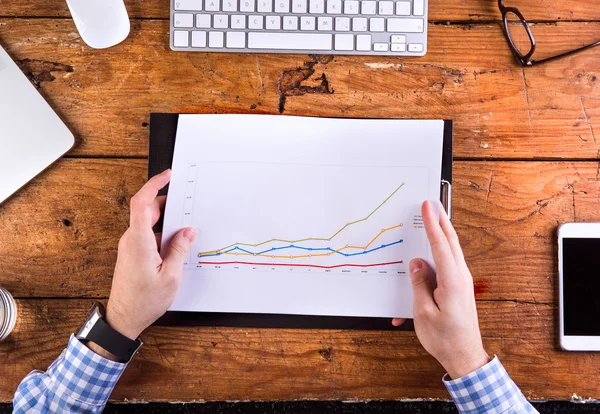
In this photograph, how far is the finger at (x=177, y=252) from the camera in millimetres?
685

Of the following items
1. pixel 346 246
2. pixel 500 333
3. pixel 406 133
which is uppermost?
pixel 406 133

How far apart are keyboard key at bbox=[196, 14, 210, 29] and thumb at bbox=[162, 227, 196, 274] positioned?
0.32m

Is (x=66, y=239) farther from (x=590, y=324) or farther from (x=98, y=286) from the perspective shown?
(x=590, y=324)

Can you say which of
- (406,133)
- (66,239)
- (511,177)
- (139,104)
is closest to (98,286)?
(66,239)

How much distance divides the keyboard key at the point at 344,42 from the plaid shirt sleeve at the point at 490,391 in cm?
52

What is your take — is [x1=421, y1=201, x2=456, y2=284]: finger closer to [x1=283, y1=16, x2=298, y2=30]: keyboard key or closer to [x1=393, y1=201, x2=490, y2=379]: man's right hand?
[x1=393, y1=201, x2=490, y2=379]: man's right hand

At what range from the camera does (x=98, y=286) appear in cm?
73

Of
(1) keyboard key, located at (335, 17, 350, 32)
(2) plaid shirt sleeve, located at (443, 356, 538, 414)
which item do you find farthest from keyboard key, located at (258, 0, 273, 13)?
(2) plaid shirt sleeve, located at (443, 356, 538, 414)

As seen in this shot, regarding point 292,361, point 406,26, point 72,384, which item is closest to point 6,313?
point 72,384

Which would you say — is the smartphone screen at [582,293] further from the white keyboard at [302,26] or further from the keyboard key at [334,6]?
the keyboard key at [334,6]

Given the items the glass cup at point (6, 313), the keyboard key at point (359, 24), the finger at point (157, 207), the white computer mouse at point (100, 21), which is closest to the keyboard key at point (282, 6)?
the keyboard key at point (359, 24)

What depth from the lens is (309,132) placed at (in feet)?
2.42

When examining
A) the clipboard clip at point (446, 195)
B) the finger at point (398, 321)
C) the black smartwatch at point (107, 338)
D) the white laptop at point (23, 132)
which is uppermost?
the white laptop at point (23, 132)

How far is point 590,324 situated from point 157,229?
0.68 metres
